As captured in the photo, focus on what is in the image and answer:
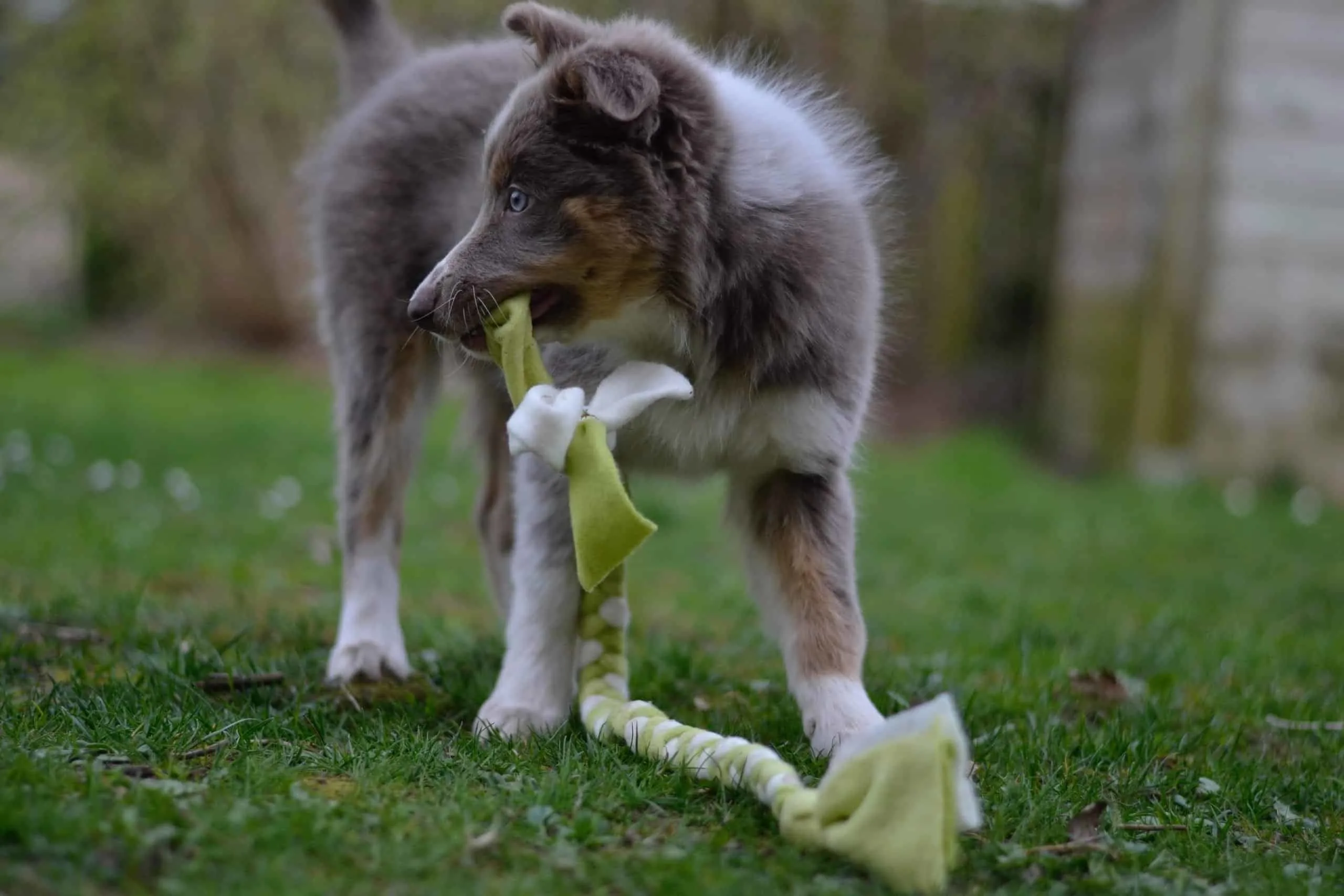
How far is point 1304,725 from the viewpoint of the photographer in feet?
13.2

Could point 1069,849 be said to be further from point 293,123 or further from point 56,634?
point 293,123

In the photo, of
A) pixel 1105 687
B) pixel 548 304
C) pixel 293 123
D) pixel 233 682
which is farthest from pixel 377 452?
pixel 293 123

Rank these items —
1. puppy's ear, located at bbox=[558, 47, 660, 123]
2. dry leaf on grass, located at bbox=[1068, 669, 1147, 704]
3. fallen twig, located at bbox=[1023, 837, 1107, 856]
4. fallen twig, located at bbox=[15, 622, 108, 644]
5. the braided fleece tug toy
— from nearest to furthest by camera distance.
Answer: the braided fleece tug toy
fallen twig, located at bbox=[1023, 837, 1107, 856]
puppy's ear, located at bbox=[558, 47, 660, 123]
fallen twig, located at bbox=[15, 622, 108, 644]
dry leaf on grass, located at bbox=[1068, 669, 1147, 704]

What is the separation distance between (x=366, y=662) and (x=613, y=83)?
1.83m

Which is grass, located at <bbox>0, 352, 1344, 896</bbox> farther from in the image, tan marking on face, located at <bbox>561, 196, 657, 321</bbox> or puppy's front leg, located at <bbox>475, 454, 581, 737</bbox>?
tan marking on face, located at <bbox>561, 196, 657, 321</bbox>

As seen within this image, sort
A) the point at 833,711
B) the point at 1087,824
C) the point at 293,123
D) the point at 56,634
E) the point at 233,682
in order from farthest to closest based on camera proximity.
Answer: the point at 293,123 → the point at 56,634 → the point at 233,682 → the point at 833,711 → the point at 1087,824

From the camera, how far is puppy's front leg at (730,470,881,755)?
3.48 m

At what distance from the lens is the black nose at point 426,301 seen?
10.8 ft

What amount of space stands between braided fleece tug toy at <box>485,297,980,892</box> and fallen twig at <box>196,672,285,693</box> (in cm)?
84

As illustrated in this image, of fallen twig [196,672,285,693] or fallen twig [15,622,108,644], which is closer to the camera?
fallen twig [196,672,285,693]

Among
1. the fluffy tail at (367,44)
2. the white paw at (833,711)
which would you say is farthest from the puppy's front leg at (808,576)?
the fluffy tail at (367,44)

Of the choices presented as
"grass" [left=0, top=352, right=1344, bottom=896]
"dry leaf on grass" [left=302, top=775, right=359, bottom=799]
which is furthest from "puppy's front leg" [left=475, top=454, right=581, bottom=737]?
"dry leaf on grass" [left=302, top=775, right=359, bottom=799]

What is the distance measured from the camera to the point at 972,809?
→ 2494 millimetres

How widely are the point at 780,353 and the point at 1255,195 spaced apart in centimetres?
734
